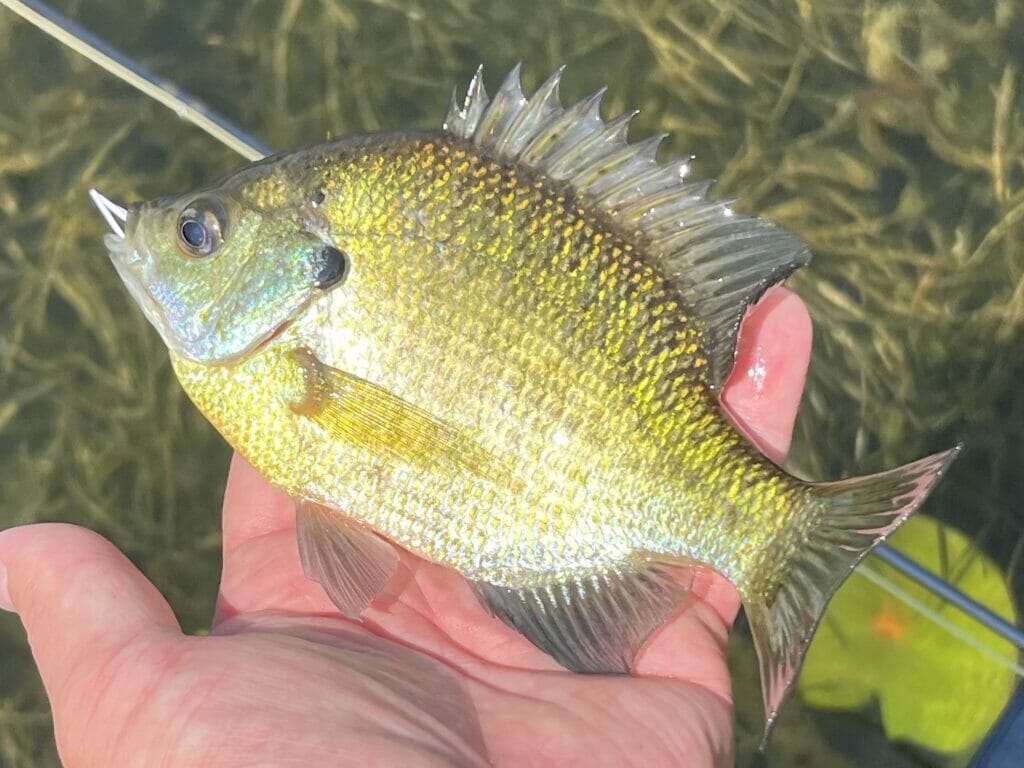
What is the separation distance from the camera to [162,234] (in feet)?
6.84

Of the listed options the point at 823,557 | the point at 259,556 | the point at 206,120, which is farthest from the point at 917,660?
the point at 206,120

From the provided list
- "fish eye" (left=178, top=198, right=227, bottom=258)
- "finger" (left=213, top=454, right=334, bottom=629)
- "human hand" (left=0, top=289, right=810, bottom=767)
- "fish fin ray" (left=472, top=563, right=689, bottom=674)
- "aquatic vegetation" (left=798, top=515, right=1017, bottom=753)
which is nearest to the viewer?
"human hand" (left=0, top=289, right=810, bottom=767)

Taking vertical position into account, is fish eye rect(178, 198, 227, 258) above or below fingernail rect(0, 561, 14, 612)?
above

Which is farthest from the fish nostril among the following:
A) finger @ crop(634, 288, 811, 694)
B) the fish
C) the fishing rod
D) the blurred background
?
the blurred background

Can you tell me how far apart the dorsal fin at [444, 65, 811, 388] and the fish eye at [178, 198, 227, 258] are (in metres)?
0.63

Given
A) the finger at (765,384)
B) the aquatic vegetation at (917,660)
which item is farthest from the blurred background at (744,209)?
the finger at (765,384)

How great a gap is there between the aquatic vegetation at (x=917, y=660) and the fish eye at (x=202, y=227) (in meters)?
2.93

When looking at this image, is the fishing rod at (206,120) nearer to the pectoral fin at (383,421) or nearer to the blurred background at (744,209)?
the blurred background at (744,209)

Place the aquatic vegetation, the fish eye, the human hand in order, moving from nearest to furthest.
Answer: the human hand → the fish eye → the aquatic vegetation

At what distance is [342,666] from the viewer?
1.98m

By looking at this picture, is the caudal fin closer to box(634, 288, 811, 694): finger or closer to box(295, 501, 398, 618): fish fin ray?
box(634, 288, 811, 694): finger

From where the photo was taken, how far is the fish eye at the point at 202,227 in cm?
206

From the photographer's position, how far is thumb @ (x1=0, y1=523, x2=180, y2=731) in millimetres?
1959

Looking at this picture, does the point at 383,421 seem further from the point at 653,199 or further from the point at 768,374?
the point at 768,374
